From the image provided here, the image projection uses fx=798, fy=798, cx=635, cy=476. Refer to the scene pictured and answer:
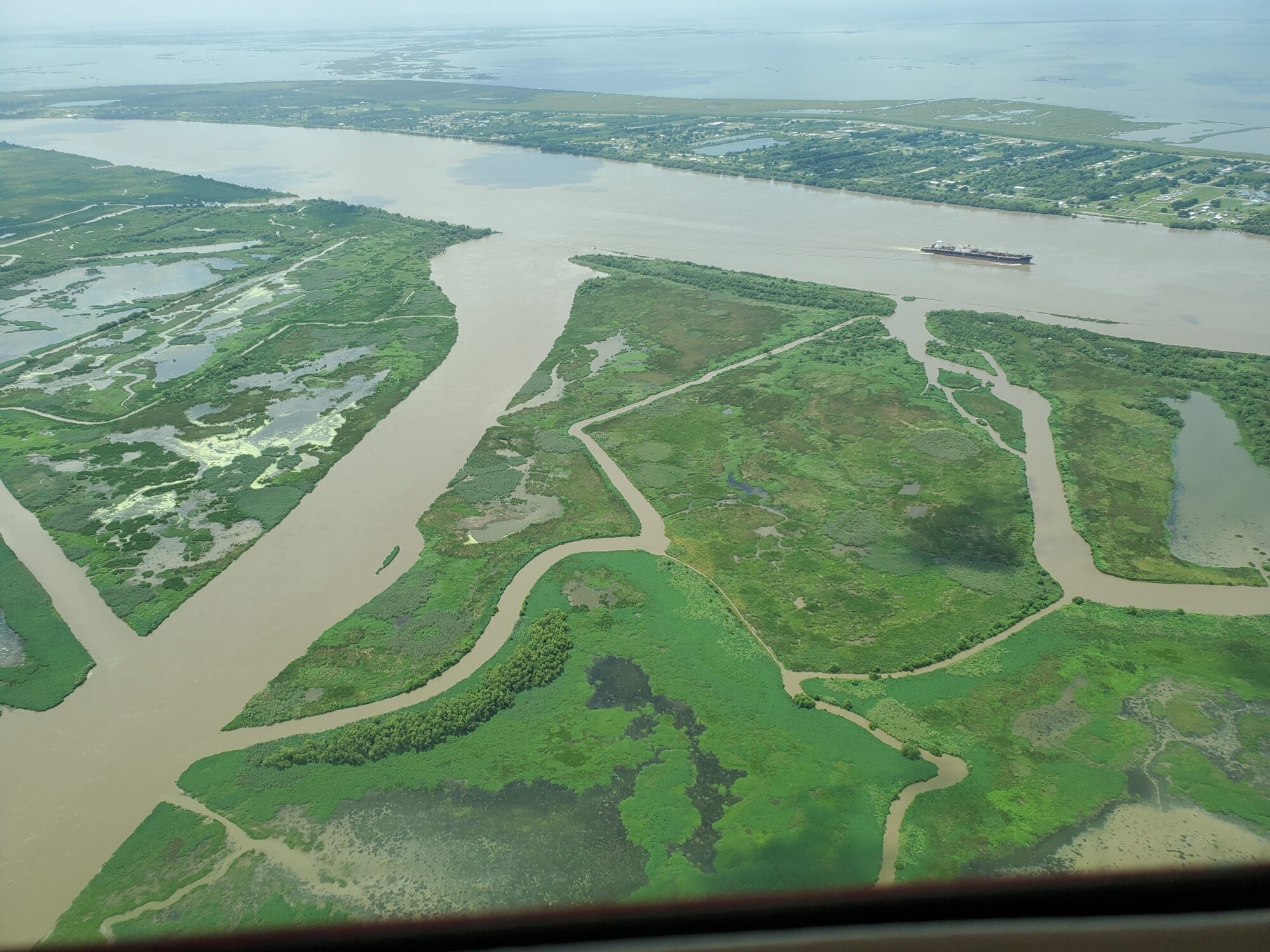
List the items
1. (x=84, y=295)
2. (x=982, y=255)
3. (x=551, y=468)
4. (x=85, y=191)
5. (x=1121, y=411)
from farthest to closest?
1. (x=85, y=191)
2. (x=982, y=255)
3. (x=84, y=295)
4. (x=1121, y=411)
5. (x=551, y=468)

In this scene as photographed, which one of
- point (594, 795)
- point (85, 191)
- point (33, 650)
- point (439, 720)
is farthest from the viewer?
point (85, 191)

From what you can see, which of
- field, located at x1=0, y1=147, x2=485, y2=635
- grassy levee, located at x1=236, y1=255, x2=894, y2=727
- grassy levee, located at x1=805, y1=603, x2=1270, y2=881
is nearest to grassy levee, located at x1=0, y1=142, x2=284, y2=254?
field, located at x1=0, y1=147, x2=485, y2=635

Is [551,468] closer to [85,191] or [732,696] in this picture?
[732,696]

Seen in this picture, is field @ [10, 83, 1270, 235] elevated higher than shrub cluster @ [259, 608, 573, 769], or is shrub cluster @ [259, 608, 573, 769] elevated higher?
field @ [10, 83, 1270, 235]

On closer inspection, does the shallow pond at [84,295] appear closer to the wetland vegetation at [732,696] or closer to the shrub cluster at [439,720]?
the wetland vegetation at [732,696]

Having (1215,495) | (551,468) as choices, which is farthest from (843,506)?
(1215,495)

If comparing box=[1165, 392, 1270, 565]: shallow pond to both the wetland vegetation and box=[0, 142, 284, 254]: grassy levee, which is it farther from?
box=[0, 142, 284, 254]: grassy levee

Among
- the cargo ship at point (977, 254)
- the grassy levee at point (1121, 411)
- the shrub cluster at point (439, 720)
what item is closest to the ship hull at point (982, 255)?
the cargo ship at point (977, 254)
